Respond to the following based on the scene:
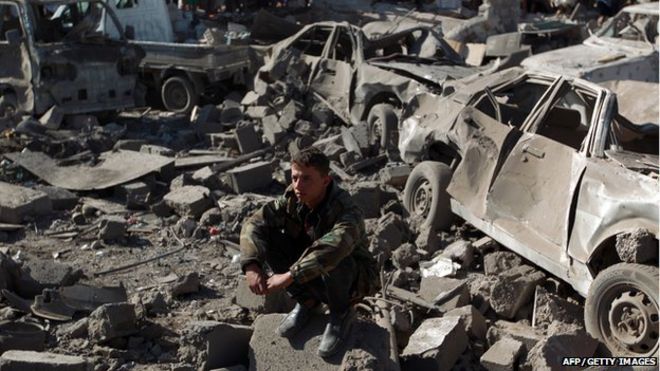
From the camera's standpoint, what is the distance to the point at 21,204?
9914 mm

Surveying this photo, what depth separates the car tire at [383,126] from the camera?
11562 mm

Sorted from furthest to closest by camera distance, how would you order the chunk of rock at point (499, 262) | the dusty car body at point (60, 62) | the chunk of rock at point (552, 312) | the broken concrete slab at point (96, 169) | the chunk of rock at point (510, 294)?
the dusty car body at point (60, 62), the broken concrete slab at point (96, 169), the chunk of rock at point (499, 262), the chunk of rock at point (510, 294), the chunk of rock at point (552, 312)

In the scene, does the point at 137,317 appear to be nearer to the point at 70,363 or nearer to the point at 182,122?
the point at 70,363

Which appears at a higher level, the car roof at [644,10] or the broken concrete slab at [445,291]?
the car roof at [644,10]

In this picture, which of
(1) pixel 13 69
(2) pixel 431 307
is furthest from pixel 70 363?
(1) pixel 13 69

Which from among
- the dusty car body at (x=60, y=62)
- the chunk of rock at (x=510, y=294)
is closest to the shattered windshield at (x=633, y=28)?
the dusty car body at (x=60, y=62)

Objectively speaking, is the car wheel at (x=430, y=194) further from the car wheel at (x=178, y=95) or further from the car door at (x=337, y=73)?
the car wheel at (x=178, y=95)

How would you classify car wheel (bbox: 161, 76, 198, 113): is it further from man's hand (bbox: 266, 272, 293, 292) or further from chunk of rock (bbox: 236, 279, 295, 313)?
man's hand (bbox: 266, 272, 293, 292)

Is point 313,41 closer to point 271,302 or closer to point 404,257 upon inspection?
point 404,257

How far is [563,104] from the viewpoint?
854 centimetres

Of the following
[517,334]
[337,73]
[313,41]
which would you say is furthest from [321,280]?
[313,41]

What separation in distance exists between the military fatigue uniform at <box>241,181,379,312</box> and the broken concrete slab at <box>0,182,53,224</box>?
5199 millimetres

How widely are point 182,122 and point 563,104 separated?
7655 millimetres

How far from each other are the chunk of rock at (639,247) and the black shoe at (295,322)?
226 centimetres
